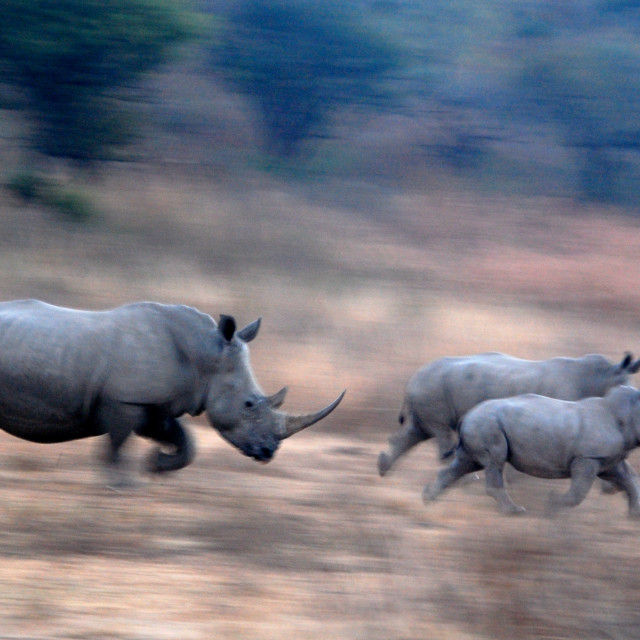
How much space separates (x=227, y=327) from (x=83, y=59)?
1009 centimetres

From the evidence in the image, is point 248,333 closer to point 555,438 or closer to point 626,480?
point 555,438

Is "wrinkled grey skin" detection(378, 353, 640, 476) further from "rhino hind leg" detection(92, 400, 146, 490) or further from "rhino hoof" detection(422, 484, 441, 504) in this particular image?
"rhino hind leg" detection(92, 400, 146, 490)

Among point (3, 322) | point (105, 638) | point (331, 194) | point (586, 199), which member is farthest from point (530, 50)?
point (105, 638)

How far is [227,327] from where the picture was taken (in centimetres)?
667

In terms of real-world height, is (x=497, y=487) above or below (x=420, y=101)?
above

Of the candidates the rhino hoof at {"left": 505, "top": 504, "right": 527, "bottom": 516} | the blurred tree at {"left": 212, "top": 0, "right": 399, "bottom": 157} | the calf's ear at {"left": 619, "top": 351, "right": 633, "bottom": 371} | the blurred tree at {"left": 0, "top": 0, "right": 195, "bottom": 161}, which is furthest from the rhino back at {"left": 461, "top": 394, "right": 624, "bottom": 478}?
the blurred tree at {"left": 212, "top": 0, "right": 399, "bottom": 157}

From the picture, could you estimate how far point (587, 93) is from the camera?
23.5m

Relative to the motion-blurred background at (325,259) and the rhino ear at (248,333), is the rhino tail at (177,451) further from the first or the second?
the rhino ear at (248,333)

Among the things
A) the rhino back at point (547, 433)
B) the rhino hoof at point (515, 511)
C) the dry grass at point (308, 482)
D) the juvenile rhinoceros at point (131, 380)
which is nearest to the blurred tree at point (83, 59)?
the dry grass at point (308, 482)

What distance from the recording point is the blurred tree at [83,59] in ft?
49.9

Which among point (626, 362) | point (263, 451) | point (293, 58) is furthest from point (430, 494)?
point (293, 58)

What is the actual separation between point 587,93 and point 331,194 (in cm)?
709

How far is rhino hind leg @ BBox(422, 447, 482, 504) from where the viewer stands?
6391 millimetres

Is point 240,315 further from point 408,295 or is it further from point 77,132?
point 77,132
